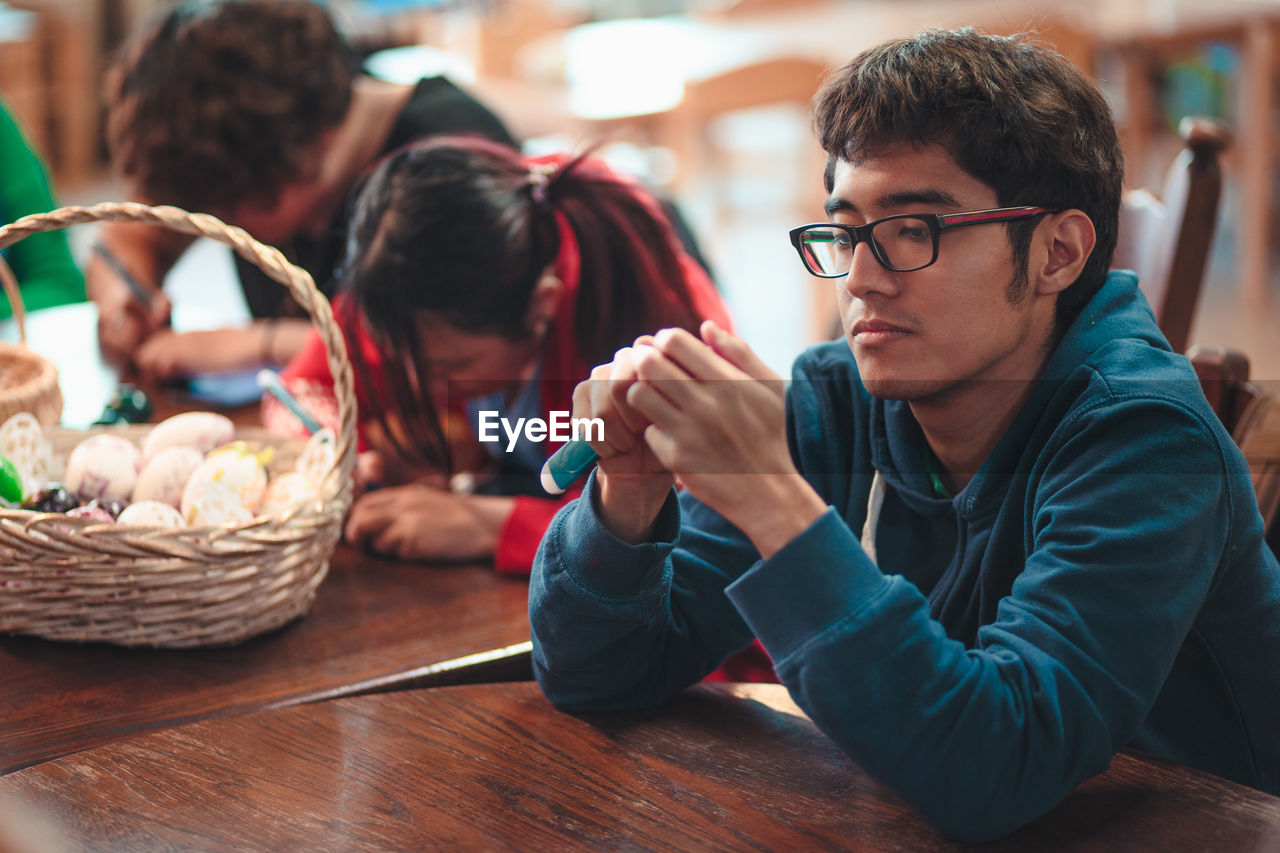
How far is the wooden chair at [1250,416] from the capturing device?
3.43ft

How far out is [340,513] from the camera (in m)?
1.04

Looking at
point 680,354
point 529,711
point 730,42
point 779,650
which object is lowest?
point 529,711

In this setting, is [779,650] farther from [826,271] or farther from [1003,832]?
[826,271]

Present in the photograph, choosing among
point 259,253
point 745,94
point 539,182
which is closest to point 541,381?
point 539,182

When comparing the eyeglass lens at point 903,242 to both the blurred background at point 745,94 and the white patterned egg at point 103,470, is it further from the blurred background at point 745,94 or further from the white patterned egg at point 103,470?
the blurred background at point 745,94

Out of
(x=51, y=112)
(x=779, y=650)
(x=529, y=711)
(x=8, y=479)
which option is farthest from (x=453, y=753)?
(x=51, y=112)

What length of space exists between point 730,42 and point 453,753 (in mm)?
4778

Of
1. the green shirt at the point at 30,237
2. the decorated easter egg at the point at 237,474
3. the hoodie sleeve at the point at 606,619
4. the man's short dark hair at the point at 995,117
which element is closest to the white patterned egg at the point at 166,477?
the decorated easter egg at the point at 237,474

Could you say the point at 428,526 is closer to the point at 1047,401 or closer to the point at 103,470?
the point at 103,470

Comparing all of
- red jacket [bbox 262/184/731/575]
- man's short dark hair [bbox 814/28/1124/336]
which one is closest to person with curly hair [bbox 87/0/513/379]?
red jacket [bbox 262/184/731/575]

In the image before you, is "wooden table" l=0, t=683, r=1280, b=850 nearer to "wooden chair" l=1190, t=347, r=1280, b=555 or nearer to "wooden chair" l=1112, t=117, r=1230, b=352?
"wooden chair" l=1190, t=347, r=1280, b=555

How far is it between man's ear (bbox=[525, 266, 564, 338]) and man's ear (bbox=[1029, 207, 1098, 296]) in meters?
0.67

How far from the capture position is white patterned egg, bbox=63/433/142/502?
104 centimetres

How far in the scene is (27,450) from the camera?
1.08 metres
